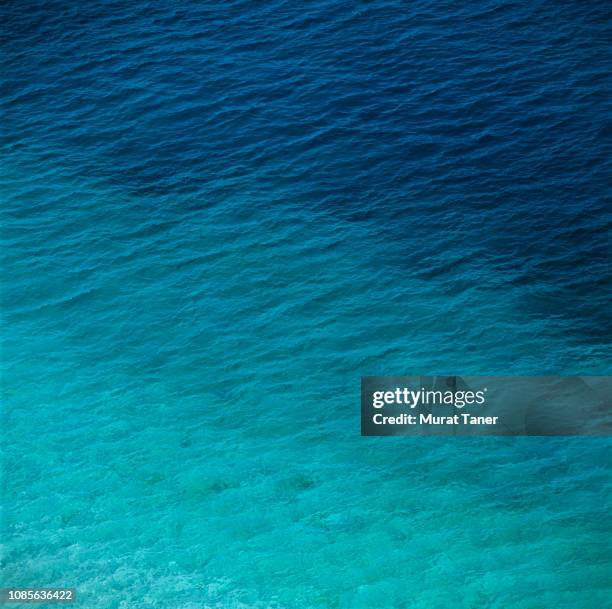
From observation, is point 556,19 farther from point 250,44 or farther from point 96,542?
point 96,542

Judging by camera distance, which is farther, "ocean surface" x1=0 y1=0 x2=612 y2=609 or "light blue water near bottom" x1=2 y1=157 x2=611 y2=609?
"ocean surface" x1=0 y1=0 x2=612 y2=609

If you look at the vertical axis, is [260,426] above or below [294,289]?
below

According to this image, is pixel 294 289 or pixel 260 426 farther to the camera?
pixel 294 289

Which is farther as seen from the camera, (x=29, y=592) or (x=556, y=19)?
(x=556, y=19)

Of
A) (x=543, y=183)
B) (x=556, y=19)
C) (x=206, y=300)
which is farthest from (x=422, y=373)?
(x=556, y=19)

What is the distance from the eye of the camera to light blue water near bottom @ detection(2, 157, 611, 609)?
2012 inches

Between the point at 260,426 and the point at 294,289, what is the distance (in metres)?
9.76

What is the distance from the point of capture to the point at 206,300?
6475 centimetres

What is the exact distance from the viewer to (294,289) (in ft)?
213

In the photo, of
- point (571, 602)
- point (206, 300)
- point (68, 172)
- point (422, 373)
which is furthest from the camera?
point (68, 172)

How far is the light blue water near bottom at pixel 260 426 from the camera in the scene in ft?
168

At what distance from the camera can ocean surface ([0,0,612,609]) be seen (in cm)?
5203

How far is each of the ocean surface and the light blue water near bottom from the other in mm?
142

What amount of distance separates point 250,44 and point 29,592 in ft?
142
